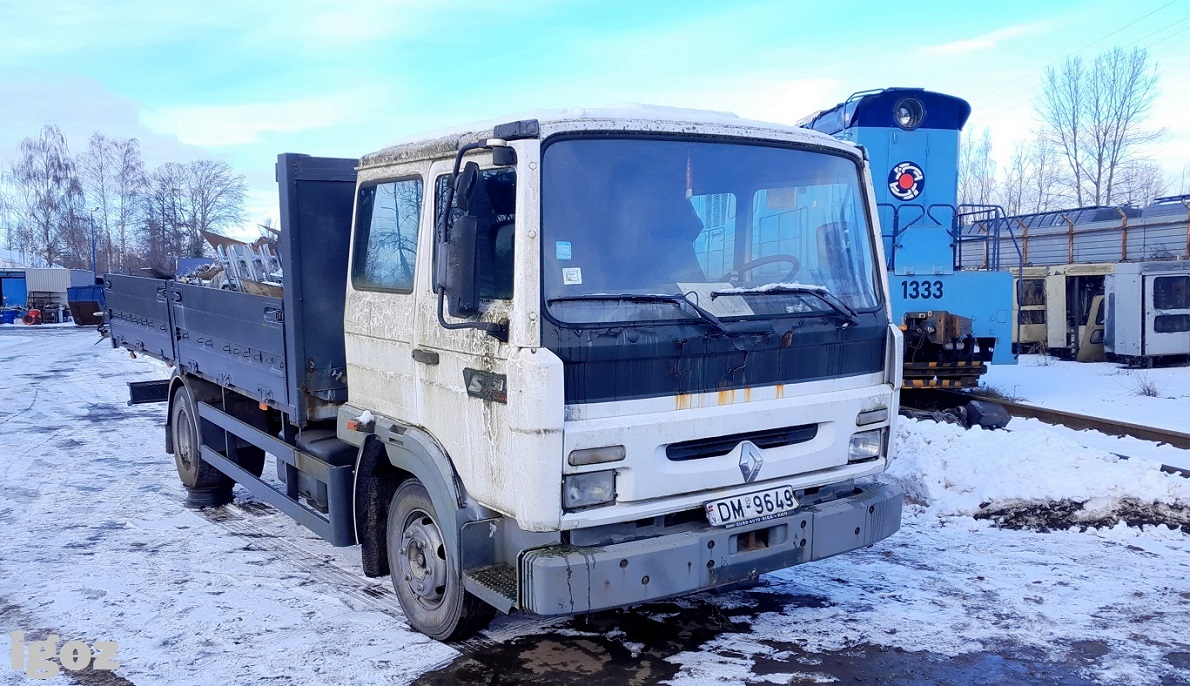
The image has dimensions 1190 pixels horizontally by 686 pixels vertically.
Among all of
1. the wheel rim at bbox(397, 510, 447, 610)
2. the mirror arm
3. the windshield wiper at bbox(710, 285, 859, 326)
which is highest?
the windshield wiper at bbox(710, 285, 859, 326)

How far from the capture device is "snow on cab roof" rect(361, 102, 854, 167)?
3.71 m

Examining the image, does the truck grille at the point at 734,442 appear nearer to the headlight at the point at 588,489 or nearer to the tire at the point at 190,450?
the headlight at the point at 588,489

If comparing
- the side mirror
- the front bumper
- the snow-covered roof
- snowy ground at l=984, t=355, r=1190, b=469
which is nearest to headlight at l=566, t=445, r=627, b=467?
the front bumper

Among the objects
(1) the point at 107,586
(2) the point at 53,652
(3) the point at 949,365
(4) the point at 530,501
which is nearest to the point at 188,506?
(1) the point at 107,586

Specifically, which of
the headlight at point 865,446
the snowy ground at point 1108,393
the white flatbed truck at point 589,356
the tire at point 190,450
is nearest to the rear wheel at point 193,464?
the tire at point 190,450

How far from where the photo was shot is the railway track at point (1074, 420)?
892 cm

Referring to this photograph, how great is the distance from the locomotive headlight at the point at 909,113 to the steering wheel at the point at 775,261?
741cm

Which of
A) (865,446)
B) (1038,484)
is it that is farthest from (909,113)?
(865,446)

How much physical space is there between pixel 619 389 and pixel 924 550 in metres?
3.25

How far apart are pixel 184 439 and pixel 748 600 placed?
515cm

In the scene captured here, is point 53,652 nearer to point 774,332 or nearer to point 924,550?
point 774,332

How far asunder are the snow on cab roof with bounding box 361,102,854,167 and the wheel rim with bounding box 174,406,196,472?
388 centimetres

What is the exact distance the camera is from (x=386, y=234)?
4691mm

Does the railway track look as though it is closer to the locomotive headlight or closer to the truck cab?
the locomotive headlight
